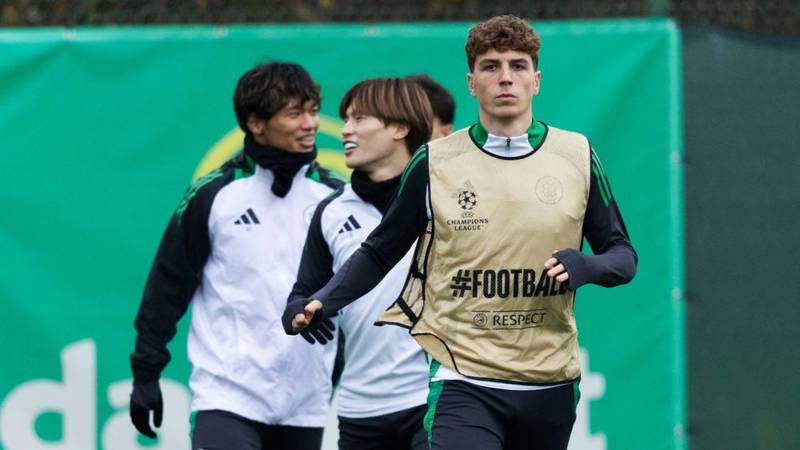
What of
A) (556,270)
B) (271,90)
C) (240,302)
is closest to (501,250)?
(556,270)

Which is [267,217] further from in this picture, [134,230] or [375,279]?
[134,230]

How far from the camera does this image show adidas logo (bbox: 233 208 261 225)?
5594mm

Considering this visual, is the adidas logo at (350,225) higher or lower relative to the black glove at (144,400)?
higher

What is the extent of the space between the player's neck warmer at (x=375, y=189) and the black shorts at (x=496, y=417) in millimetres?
1024

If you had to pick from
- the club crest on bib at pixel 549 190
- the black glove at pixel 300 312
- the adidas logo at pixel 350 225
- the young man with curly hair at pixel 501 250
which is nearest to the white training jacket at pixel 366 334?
the adidas logo at pixel 350 225

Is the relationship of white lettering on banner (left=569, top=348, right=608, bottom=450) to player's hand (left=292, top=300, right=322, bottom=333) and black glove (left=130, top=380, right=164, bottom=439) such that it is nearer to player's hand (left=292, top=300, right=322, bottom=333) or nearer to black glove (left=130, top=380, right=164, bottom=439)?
black glove (left=130, top=380, right=164, bottom=439)

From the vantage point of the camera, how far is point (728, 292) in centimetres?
746

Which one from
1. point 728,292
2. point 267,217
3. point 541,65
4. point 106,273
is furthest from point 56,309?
point 728,292

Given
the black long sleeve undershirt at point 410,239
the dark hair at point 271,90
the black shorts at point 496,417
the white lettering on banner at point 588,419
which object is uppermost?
the dark hair at point 271,90

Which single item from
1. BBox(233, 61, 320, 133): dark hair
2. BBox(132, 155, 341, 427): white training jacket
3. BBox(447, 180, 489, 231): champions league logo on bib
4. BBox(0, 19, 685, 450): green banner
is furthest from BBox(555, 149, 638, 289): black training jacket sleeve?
BBox(0, 19, 685, 450): green banner

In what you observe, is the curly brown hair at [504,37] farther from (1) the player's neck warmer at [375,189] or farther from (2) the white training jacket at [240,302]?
(2) the white training jacket at [240,302]

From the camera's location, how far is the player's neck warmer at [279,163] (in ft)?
18.5

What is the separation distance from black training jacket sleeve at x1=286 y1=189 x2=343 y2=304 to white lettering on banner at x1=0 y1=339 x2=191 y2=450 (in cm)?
218

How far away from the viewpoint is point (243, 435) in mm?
5402
